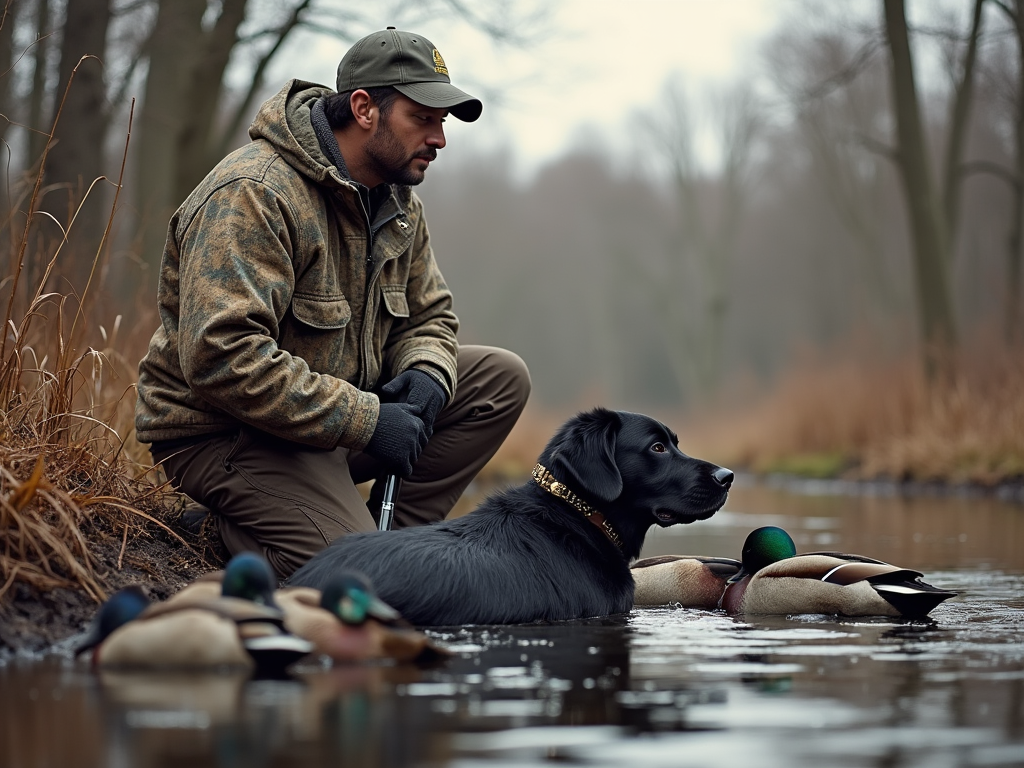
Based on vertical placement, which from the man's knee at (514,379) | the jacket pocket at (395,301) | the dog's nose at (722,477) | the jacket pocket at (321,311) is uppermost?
the jacket pocket at (395,301)

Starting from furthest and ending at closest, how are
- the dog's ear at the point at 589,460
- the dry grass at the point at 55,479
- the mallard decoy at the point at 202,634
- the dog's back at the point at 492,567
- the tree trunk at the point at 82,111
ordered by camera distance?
the tree trunk at the point at 82,111 < the dog's ear at the point at 589,460 < the dog's back at the point at 492,567 < the dry grass at the point at 55,479 < the mallard decoy at the point at 202,634

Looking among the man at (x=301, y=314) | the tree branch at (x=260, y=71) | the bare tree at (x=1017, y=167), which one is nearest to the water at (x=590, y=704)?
the man at (x=301, y=314)

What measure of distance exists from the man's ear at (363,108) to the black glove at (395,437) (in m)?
0.98

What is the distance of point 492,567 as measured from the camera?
394cm

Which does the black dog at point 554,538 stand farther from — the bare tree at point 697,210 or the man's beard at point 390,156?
the bare tree at point 697,210

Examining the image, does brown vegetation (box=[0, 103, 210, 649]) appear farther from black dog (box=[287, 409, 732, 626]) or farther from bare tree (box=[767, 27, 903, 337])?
bare tree (box=[767, 27, 903, 337])

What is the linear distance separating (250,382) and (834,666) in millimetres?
1962

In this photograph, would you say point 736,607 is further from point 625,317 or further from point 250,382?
point 625,317

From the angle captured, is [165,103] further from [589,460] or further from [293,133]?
[589,460]

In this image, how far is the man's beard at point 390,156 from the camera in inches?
177

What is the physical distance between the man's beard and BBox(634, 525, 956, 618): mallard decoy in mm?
1647

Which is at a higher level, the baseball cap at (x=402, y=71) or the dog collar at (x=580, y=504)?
the baseball cap at (x=402, y=71)

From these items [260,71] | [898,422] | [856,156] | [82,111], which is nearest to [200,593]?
[82,111]

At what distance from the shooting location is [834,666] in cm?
311
